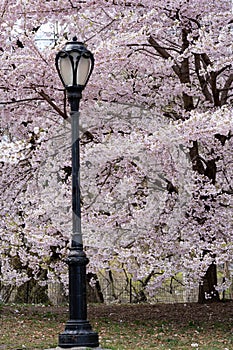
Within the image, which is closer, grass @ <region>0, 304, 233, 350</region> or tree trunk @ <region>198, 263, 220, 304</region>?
grass @ <region>0, 304, 233, 350</region>

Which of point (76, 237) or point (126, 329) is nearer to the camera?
point (76, 237)

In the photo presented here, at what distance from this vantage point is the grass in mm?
8547

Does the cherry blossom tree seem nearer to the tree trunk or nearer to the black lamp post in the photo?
the tree trunk

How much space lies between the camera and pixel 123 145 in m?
8.90

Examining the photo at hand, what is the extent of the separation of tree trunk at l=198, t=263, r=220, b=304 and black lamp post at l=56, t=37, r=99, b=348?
17.6 ft

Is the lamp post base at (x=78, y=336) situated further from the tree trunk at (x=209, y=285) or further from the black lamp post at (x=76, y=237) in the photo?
the tree trunk at (x=209, y=285)

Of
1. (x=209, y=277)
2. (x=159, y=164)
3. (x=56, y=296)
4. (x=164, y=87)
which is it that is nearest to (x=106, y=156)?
(x=159, y=164)

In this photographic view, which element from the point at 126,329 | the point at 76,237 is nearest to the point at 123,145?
the point at 76,237

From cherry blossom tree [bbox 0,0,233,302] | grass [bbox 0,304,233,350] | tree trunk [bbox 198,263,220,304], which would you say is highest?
cherry blossom tree [bbox 0,0,233,302]

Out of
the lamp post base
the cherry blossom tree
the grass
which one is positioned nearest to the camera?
the lamp post base

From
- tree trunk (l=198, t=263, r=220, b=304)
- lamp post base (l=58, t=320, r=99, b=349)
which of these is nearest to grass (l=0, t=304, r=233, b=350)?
tree trunk (l=198, t=263, r=220, b=304)

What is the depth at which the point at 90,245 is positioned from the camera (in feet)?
32.6

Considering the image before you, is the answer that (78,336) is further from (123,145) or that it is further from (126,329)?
(126,329)

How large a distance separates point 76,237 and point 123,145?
2129 mm
